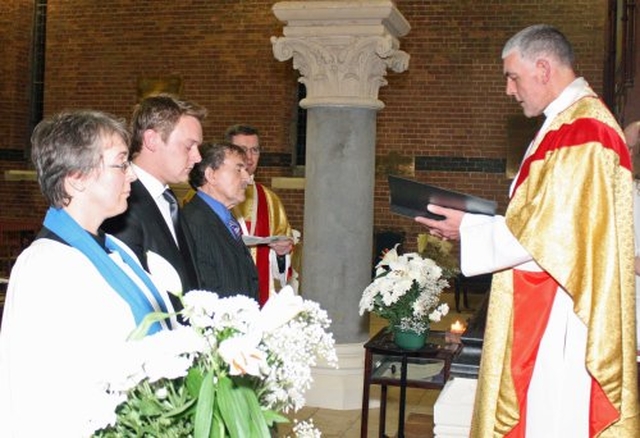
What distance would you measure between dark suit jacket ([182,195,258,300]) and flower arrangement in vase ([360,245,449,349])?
1018mm

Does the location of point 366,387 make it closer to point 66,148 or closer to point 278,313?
point 66,148

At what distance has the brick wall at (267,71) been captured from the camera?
1145 centimetres

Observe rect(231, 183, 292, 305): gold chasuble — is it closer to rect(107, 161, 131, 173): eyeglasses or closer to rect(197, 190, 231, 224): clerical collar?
rect(197, 190, 231, 224): clerical collar

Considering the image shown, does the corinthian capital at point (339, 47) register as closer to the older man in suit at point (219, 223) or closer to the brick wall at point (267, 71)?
the older man in suit at point (219, 223)

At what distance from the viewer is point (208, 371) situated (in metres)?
1.50

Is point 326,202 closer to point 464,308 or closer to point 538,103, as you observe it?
point 538,103

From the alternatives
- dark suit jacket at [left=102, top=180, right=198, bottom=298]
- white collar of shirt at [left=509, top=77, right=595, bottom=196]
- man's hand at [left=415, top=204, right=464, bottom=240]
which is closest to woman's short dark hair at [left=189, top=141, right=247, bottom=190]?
dark suit jacket at [left=102, top=180, right=198, bottom=298]

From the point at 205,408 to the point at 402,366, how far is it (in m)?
3.07

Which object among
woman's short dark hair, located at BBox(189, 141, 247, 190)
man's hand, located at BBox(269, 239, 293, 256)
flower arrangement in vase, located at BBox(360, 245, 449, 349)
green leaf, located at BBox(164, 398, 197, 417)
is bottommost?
flower arrangement in vase, located at BBox(360, 245, 449, 349)

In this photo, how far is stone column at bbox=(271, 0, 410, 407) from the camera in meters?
6.16

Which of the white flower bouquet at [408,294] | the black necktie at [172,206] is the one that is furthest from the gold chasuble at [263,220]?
the black necktie at [172,206]

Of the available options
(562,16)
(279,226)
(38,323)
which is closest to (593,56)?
(562,16)

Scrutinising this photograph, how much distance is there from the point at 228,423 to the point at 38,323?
1.73ft

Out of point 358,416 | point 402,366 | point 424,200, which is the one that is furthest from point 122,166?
point 358,416
